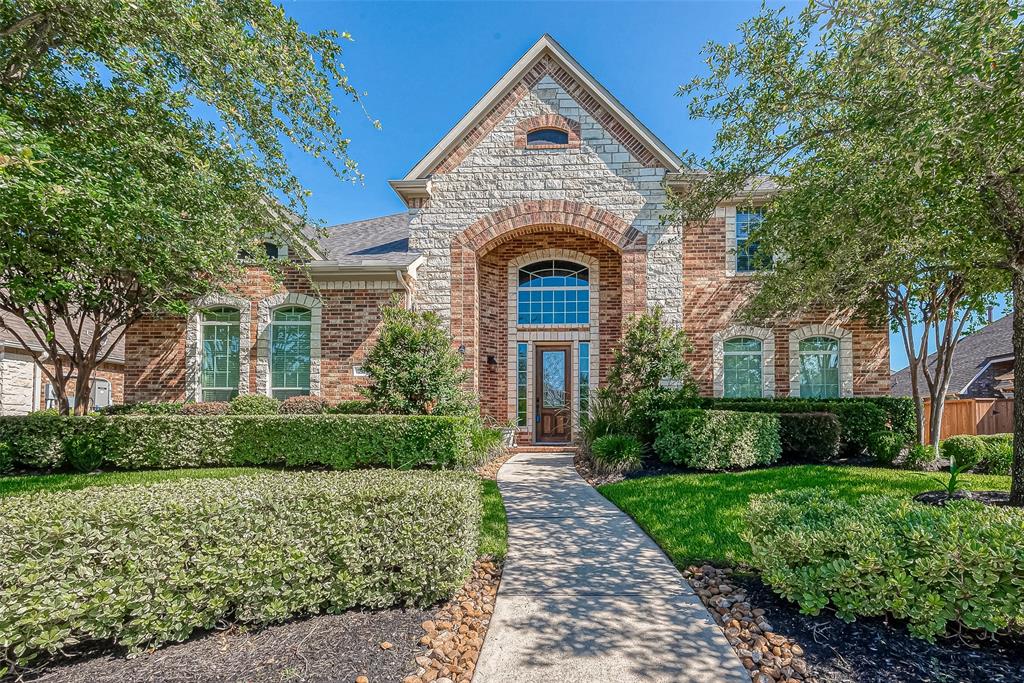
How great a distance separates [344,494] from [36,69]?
7037mm

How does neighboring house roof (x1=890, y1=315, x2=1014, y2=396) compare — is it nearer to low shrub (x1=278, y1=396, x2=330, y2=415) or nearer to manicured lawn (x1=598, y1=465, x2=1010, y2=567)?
manicured lawn (x1=598, y1=465, x2=1010, y2=567)

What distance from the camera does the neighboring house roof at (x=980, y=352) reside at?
16.7 meters

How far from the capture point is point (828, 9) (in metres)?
5.27

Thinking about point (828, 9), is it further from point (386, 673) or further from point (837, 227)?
point (386, 673)

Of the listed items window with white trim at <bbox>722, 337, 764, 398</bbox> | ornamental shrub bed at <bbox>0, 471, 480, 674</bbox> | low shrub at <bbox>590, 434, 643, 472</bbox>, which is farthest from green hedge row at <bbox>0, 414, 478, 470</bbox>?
window with white trim at <bbox>722, 337, 764, 398</bbox>

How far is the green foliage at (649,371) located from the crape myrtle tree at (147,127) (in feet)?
20.5

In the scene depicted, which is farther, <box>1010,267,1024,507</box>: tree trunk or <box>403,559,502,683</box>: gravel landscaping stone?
<box>1010,267,1024,507</box>: tree trunk

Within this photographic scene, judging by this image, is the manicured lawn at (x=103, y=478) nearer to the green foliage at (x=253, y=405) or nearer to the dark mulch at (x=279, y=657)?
the green foliage at (x=253, y=405)

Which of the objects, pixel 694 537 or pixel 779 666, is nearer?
pixel 779 666

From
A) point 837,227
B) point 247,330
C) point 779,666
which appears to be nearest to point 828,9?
point 837,227

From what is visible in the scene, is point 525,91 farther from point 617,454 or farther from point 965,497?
point 965,497

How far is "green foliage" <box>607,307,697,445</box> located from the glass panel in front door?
232 cm

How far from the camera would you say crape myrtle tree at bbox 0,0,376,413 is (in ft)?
17.7

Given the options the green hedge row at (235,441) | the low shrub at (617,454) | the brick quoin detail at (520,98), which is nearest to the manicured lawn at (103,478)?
the green hedge row at (235,441)
